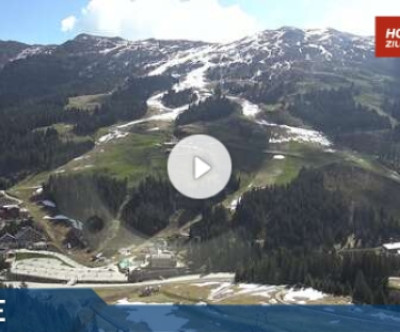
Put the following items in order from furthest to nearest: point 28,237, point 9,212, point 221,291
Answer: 1. point 9,212
2. point 28,237
3. point 221,291

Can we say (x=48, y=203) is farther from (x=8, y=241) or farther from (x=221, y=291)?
(x=221, y=291)

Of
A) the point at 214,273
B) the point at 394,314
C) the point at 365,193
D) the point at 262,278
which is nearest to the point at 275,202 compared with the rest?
the point at 365,193

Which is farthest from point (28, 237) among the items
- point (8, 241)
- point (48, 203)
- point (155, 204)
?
point (155, 204)

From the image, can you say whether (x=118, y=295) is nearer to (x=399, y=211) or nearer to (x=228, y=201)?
(x=228, y=201)

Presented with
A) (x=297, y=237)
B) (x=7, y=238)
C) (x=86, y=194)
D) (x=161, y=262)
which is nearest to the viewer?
(x=161, y=262)

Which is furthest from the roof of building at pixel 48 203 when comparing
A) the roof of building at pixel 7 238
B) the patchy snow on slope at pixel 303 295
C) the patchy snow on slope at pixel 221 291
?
the patchy snow on slope at pixel 303 295

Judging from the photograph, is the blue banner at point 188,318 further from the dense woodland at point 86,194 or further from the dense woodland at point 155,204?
the dense woodland at point 86,194

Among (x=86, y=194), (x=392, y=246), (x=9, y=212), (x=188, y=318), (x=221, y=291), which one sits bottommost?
(x=392, y=246)
